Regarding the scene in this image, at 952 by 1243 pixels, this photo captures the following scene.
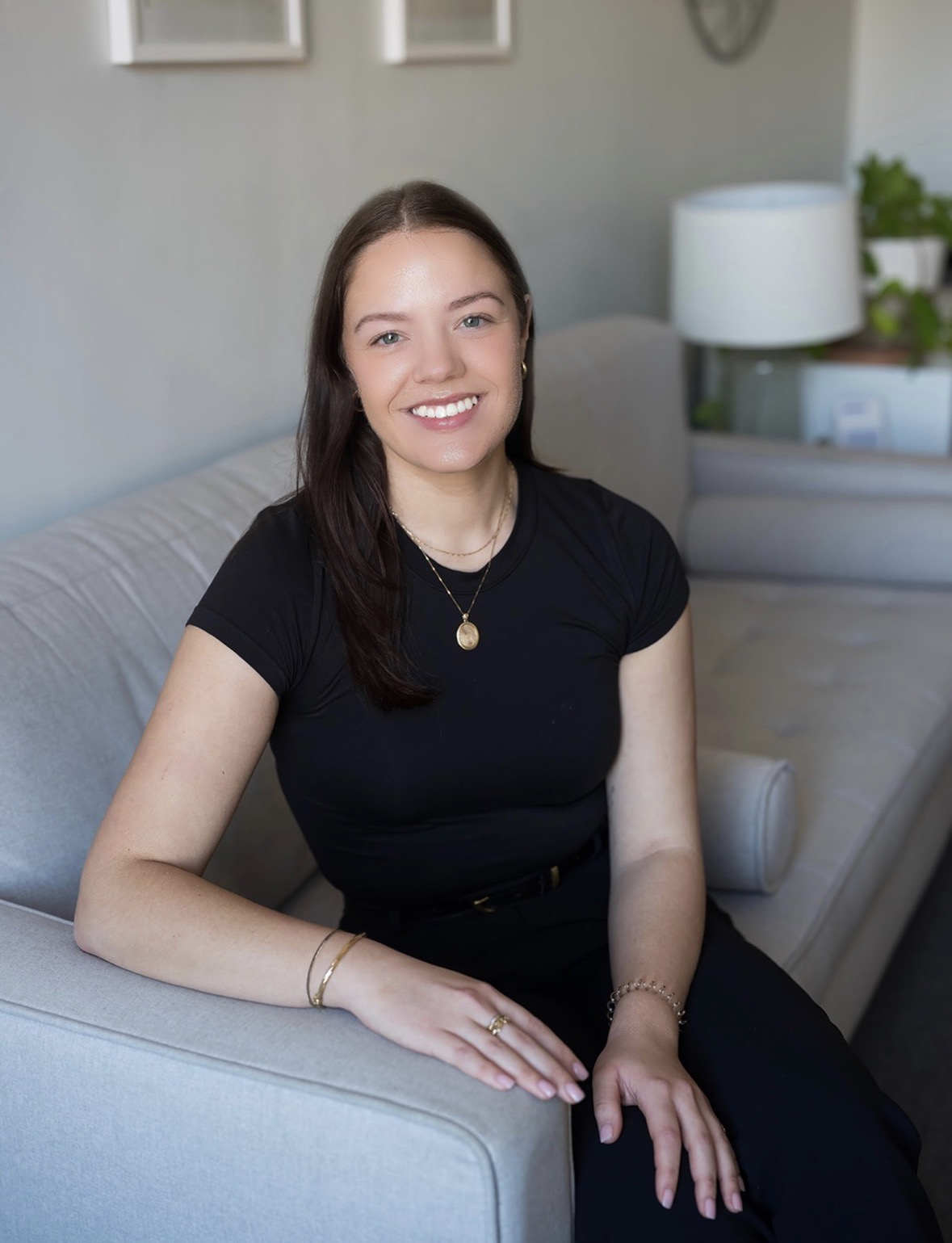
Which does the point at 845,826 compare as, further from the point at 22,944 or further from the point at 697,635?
the point at 22,944

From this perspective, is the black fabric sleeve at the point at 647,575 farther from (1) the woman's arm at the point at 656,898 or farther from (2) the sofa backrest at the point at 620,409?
(2) the sofa backrest at the point at 620,409

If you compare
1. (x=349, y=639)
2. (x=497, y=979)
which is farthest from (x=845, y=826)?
(x=349, y=639)

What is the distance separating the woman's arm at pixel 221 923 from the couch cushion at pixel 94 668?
18 centimetres

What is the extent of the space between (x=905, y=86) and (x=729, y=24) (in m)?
1.34

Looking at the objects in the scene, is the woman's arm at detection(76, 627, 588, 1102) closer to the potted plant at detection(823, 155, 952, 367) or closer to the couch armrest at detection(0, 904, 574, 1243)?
the couch armrest at detection(0, 904, 574, 1243)

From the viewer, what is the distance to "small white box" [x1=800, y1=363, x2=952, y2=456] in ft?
11.8

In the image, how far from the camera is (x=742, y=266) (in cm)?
308

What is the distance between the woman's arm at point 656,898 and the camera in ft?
3.76

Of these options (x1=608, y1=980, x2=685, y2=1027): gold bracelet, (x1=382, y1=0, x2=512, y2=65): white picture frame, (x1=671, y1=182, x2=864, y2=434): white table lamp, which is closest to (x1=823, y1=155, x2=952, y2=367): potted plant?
(x1=671, y1=182, x2=864, y2=434): white table lamp

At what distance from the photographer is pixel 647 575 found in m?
1.44

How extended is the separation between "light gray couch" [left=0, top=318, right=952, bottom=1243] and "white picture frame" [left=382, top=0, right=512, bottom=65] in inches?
22.3

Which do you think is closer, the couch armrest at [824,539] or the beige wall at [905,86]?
the couch armrest at [824,539]

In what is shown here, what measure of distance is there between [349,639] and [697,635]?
4.54 feet

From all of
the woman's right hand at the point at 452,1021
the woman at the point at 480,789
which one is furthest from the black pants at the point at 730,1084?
the woman's right hand at the point at 452,1021
